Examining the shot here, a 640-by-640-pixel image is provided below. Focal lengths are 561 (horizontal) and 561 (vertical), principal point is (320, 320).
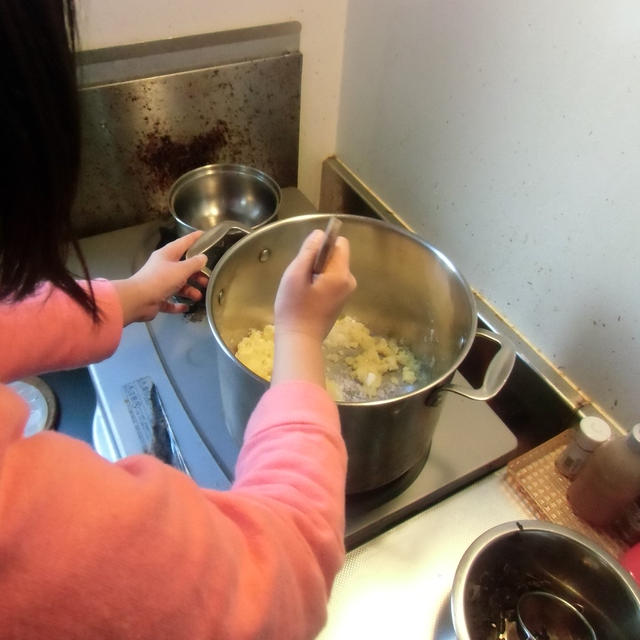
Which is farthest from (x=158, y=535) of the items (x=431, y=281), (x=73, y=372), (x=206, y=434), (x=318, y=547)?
(x=73, y=372)

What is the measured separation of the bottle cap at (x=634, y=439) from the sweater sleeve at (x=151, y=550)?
0.30 meters

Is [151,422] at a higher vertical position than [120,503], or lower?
lower

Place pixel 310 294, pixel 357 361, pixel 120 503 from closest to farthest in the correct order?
pixel 120 503 < pixel 310 294 < pixel 357 361

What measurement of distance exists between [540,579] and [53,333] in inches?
21.3

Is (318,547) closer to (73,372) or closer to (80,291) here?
(80,291)

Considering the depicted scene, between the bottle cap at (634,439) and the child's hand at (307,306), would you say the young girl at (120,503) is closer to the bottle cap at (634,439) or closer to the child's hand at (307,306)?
the child's hand at (307,306)

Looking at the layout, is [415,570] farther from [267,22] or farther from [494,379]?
[267,22]

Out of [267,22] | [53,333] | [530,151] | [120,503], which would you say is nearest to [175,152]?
[267,22]

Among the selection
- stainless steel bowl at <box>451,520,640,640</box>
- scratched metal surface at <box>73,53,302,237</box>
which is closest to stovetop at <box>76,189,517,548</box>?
stainless steel bowl at <box>451,520,640,640</box>

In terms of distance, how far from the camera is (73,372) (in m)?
0.95

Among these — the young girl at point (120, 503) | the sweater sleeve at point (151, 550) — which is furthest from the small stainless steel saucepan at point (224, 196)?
the sweater sleeve at point (151, 550)

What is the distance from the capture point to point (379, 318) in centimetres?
76

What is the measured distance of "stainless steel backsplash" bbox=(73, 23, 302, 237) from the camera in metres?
0.79

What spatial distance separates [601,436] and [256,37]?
704mm
